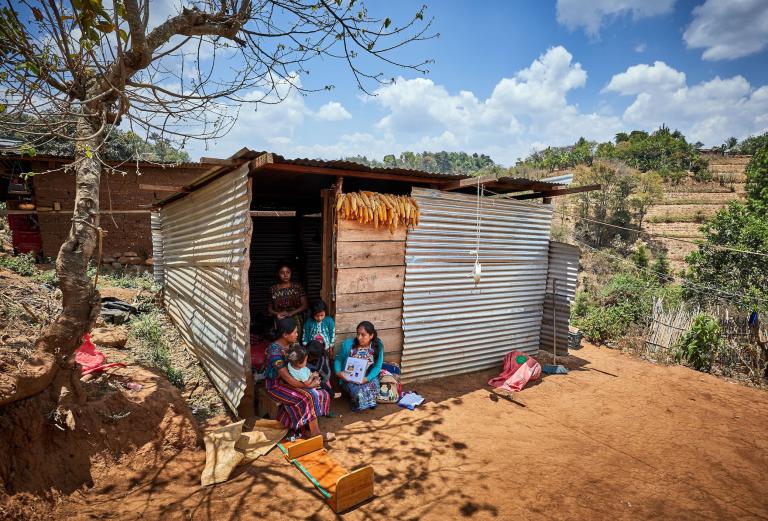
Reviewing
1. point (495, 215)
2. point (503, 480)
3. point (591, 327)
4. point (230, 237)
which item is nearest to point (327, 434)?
point (503, 480)

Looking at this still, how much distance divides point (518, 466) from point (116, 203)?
13363 millimetres

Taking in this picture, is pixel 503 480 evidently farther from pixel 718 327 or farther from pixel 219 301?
pixel 718 327

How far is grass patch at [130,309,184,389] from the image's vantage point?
223 inches

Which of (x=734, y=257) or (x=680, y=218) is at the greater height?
(x=680, y=218)

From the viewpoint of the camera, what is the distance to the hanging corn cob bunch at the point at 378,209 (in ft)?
17.2

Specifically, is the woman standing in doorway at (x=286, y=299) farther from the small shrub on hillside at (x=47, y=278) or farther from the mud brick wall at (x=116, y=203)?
the small shrub on hillside at (x=47, y=278)

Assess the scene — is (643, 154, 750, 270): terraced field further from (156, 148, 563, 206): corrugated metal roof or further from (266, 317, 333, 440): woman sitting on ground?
(266, 317, 333, 440): woman sitting on ground

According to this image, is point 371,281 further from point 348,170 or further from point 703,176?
point 703,176

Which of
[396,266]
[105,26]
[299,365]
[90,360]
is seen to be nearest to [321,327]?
[299,365]

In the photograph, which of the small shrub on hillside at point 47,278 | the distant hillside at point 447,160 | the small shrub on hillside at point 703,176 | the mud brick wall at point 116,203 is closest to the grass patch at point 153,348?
the small shrub on hillside at point 47,278

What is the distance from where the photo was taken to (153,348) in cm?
624

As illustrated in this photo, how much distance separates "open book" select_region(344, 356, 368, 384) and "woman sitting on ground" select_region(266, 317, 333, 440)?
0.49 metres

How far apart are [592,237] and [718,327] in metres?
17.1

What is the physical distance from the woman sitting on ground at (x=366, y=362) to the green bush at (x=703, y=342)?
6.93 metres
